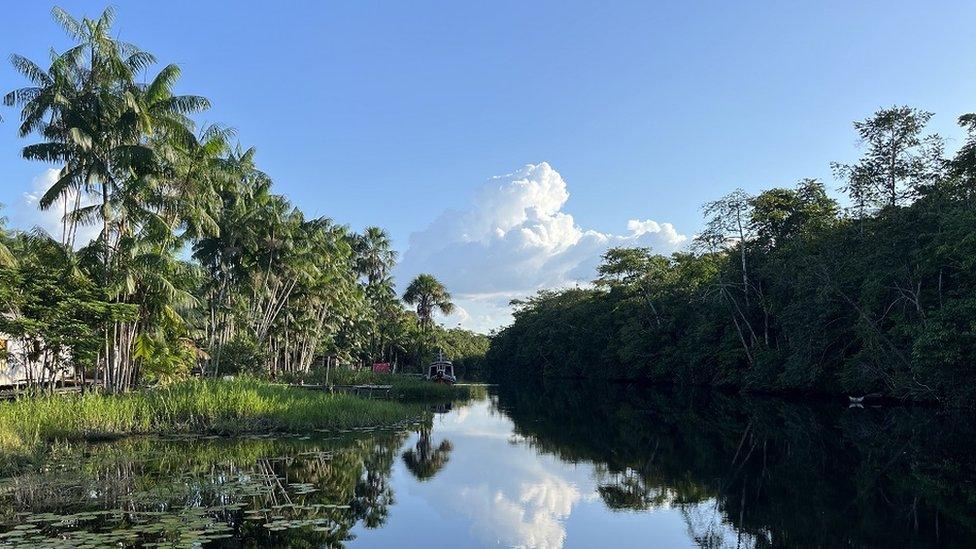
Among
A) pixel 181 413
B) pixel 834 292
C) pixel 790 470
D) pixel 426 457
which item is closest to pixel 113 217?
pixel 181 413

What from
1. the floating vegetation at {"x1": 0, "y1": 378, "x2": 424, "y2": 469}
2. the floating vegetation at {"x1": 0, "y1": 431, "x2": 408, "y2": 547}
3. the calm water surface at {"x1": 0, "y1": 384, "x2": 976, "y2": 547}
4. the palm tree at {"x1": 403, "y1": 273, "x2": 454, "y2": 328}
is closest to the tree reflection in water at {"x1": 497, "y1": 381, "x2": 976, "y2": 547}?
the calm water surface at {"x1": 0, "y1": 384, "x2": 976, "y2": 547}

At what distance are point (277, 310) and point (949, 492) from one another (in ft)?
119

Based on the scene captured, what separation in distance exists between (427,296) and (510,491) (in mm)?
59828

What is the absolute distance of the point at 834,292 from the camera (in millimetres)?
33938

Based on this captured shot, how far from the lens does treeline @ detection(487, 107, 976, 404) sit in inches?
1018

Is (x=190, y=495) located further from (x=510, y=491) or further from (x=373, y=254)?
(x=373, y=254)

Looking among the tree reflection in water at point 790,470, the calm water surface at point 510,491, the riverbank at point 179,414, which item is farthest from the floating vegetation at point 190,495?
the tree reflection in water at point 790,470

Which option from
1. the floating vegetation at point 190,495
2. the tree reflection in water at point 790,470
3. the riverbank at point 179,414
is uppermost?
the riverbank at point 179,414

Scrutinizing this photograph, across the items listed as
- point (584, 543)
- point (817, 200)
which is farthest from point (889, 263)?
point (584, 543)

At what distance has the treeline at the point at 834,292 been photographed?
1018 inches

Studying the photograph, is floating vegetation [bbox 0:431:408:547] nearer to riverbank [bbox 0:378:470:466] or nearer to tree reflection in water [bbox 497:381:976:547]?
riverbank [bbox 0:378:470:466]

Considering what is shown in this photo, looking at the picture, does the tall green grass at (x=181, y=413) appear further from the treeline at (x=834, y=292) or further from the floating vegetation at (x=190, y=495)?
the treeline at (x=834, y=292)

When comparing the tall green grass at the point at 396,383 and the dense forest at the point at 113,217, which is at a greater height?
the dense forest at the point at 113,217

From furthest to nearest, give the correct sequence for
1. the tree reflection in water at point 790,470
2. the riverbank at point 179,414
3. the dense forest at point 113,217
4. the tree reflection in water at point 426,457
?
the dense forest at point 113,217 < the tree reflection in water at point 426,457 < the riverbank at point 179,414 < the tree reflection in water at point 790,470
